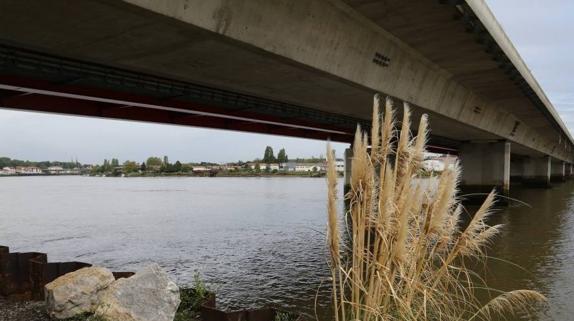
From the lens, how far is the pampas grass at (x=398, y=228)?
3.61 m

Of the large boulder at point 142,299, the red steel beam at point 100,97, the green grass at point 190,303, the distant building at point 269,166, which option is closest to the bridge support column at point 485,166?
the red steel beam at point 100,97

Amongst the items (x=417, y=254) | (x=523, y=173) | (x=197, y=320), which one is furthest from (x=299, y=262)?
(x=523, y=173)

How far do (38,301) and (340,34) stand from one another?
27.6 ft

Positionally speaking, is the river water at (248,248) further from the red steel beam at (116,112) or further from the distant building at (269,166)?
the distant building at (269,166)

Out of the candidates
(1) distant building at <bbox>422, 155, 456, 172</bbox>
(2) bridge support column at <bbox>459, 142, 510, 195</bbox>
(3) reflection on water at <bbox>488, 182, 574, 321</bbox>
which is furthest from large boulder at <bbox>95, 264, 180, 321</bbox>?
(2) bridge support column at <bbox>459, 142, 510, 195</bbox>

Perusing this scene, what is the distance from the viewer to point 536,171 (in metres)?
64.8

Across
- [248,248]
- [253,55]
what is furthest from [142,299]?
[248,248]

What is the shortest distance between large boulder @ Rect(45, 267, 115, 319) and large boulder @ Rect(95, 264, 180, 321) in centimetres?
20

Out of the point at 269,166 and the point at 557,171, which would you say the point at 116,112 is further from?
the point at 269,166

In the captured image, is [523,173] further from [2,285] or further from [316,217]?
[2,285]

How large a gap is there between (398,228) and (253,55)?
6.86 metres

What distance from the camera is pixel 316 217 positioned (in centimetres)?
2683

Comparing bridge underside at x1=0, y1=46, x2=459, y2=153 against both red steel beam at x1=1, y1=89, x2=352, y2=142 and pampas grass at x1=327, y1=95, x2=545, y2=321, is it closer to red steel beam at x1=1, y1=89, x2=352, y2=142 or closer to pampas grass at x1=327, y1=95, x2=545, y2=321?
red steel beam at x1=1, y1=89, x2=352, y2=142

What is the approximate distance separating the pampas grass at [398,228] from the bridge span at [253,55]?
4542mm
